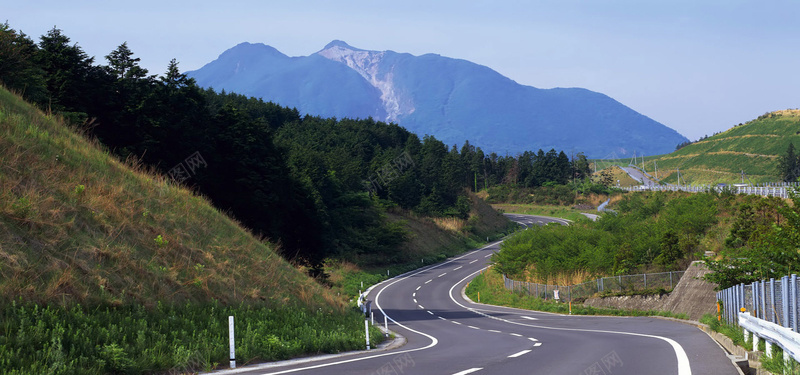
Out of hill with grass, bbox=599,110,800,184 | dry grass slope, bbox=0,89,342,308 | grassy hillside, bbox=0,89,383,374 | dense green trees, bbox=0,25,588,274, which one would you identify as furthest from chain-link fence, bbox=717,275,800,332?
hill with grass, bbox=599,110,800,184

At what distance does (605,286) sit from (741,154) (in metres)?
143

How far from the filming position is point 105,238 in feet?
49.0

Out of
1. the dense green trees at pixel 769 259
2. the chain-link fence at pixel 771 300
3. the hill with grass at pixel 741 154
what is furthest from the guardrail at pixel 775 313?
the hill with grass at pixel 741 154

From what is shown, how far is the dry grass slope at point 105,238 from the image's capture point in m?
12.9

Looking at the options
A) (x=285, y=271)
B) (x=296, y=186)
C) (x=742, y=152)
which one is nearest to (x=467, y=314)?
(x=296, y=186)

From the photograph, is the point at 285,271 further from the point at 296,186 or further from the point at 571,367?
the point at 296,186

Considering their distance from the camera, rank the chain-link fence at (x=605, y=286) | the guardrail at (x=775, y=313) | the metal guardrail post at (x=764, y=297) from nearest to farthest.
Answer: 1. the guardrail at (x=775, y=313)
2. the metal guardrail post at (x=764, y=297)
3. the chain-link fence at (x=605, y=286)

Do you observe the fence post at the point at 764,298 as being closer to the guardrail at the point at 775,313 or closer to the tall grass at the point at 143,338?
the guardrail at the point at 775,313

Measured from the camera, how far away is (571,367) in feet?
37.7

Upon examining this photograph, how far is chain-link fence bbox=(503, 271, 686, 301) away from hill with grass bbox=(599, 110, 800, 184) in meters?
103

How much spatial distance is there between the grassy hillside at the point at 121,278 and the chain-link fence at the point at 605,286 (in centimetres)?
1951

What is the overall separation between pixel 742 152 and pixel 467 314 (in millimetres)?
149251

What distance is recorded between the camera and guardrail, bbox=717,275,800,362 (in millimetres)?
8688

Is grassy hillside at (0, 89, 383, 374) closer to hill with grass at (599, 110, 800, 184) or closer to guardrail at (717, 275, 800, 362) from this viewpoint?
guardrail at (717, 275, 800, 362)
